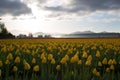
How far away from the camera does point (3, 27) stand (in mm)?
63000

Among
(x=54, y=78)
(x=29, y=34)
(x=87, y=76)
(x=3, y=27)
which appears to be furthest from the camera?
(x=3, y=27)

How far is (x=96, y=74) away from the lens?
5551 mm

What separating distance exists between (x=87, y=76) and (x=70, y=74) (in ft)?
1.44

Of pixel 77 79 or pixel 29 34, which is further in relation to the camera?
pixel 29 34

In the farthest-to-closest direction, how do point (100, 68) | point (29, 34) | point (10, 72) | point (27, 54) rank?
point (29, 34) < point (27, 54) < point (100, 68) < point (10, 72)

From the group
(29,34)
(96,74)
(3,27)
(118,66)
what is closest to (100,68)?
(118,66)

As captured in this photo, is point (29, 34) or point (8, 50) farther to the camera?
point (29, 34)

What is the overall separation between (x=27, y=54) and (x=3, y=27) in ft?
181

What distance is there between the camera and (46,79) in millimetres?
5145

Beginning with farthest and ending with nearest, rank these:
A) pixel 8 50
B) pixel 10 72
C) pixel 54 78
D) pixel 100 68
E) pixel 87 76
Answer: pixel 8 50, pixel 100 68, pixel 10 72, pixel 87 76, pixel 54 78

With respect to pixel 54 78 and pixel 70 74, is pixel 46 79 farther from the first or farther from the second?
pixel 70 74

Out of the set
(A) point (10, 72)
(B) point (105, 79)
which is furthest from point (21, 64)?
(B) point (105, 79)

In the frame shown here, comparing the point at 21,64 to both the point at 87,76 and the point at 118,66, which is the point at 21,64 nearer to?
the point at 87,76

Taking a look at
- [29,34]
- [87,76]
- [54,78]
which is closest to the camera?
[54,78]
